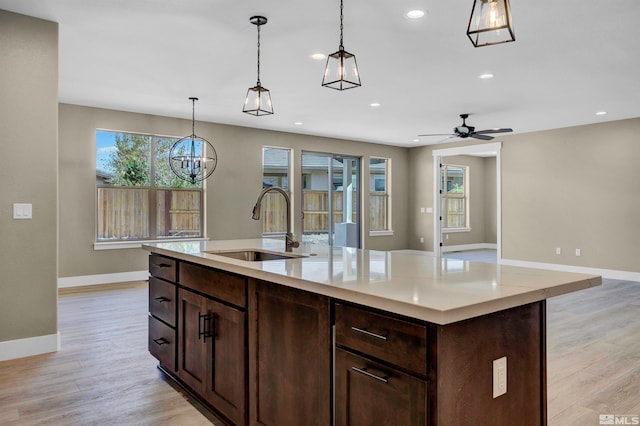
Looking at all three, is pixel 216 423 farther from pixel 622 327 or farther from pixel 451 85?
pixel 451 85

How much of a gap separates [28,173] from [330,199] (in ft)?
20.4

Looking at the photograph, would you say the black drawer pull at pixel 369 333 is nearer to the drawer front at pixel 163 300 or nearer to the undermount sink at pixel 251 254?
the undermount sink at pixel 251 254

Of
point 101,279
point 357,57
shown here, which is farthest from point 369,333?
point 101,279

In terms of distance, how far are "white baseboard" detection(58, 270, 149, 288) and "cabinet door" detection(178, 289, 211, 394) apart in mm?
4334

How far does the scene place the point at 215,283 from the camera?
2229 millimetres

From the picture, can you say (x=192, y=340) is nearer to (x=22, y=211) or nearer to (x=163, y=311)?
(x=163, y=311)

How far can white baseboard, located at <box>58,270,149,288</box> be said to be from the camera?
20.0 ft

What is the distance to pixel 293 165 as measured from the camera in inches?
331

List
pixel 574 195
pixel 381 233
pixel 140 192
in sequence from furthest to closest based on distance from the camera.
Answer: pixel 381 233, pixel 574 195, pixel 140 192

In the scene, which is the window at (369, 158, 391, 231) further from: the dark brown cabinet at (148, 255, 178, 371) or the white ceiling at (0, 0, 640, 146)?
the dark brown cabinet at (148, 255, 178, 371)

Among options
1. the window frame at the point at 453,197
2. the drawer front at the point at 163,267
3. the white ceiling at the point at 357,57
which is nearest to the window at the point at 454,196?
the window frame at the point at 453,197

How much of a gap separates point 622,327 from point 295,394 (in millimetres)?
3839

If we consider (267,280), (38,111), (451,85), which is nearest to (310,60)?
(451,85)

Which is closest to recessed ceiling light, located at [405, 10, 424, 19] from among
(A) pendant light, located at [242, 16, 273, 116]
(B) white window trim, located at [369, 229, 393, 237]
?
(A) pendant light, located at [242, 16, 273, 116]
